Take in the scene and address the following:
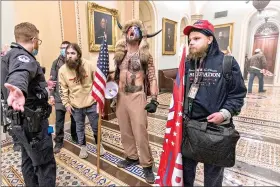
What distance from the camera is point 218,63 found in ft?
3.35

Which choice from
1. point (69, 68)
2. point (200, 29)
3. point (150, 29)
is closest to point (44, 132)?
point (69, 68)

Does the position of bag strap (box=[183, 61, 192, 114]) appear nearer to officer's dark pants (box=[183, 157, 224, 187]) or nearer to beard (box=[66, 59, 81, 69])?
officer's dark pants (box=[183, 157, 224, 187])

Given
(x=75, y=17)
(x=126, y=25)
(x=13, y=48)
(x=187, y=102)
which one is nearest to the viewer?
(x=187, y=102)

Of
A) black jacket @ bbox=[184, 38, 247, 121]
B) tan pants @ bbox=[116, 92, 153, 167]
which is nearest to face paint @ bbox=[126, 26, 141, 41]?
tan pants @ bbox=[116, 92, 153, 167]

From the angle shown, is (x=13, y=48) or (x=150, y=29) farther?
(x=150, y=29)

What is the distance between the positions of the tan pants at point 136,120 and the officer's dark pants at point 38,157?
0.65 m

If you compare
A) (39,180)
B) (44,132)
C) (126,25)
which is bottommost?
(39,180)

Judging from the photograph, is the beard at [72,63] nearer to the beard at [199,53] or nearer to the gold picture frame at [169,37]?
the gold picture frame at [169,37]

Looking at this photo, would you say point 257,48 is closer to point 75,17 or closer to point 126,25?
point 126,25

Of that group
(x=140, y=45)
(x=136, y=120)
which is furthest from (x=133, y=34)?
(x=136, y=120)

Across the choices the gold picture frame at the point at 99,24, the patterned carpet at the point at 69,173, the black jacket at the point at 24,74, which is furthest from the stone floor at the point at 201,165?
the gold picture frame at the point at 99,24

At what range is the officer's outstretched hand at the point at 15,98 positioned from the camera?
867mm

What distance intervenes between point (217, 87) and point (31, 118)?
1182 millimetres

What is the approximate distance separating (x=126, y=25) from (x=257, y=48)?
98cm
